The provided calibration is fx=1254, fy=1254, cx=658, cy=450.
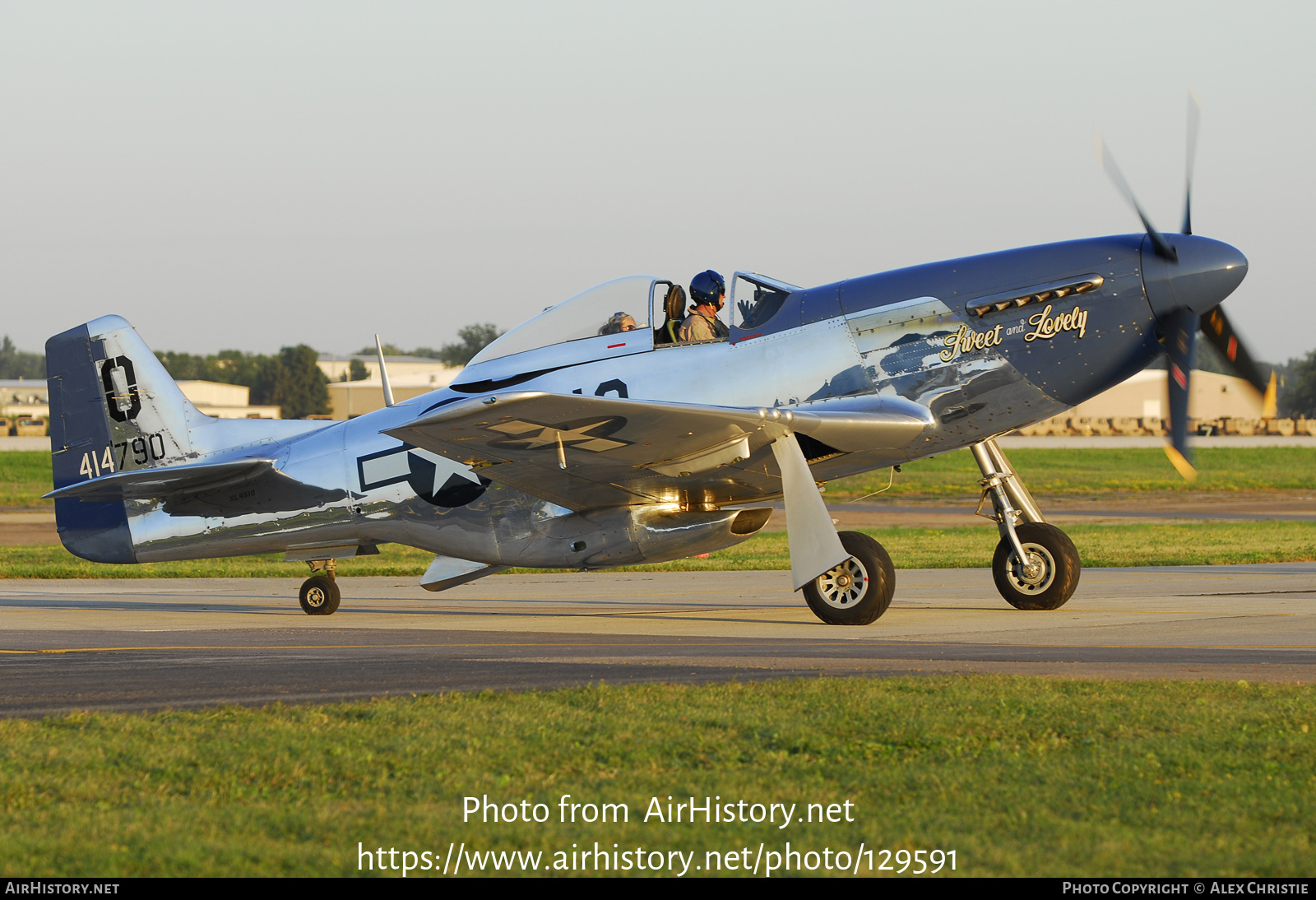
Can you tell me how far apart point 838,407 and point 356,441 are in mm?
5139

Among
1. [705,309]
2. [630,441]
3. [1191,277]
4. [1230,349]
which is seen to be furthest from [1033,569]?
[630,441]

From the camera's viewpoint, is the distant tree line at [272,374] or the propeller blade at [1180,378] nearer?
the propeller blade at [1180,378]

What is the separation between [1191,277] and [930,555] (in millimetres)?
9911

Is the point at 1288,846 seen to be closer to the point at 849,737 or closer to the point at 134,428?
the point at 849,737

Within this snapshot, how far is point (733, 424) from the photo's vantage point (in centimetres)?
1011

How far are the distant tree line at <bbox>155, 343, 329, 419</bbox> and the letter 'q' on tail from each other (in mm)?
100860

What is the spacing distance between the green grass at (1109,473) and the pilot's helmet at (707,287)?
2420cm

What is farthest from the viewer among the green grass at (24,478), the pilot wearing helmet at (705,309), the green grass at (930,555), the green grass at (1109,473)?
the green grass at (1109,473)

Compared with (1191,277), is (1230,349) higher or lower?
lower

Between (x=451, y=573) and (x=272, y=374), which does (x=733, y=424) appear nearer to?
(x=451, y=573)

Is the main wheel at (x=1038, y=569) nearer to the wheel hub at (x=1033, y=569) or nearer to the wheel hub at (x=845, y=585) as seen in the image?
the wheel hub at (x=1033, y=569)

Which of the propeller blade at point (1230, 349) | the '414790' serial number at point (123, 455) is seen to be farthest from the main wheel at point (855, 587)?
the '414790' serial number at point (123, 455)

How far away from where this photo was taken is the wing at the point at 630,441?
9.55 m
